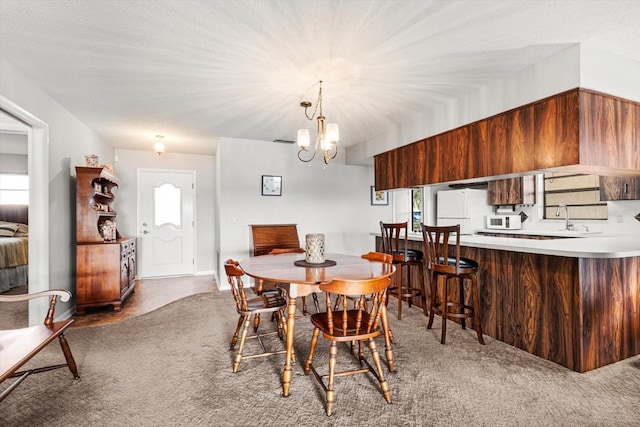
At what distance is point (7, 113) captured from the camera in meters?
2.72

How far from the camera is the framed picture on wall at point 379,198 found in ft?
20.3

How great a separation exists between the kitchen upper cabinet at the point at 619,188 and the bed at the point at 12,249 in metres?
8.24

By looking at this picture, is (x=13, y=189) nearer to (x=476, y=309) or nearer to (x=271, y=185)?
(x=271, y=185)

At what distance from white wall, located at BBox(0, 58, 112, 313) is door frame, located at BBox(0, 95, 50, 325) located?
0.15m

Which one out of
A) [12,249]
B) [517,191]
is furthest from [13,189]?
[517,191]

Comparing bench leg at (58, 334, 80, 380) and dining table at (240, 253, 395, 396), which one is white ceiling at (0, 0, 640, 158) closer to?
dining table at (240, 253, 395, 396)

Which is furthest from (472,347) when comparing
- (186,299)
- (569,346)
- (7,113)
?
(7,113)

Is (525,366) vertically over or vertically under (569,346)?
under

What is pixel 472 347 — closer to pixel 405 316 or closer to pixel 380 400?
pixel 405 316

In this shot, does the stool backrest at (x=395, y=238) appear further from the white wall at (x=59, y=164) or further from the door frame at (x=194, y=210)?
the door frame at (x=194, y=210)

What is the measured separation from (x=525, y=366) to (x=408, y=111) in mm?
2830

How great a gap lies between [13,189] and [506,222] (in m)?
8.62

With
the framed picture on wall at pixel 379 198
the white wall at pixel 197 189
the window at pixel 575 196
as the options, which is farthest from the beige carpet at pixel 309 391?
the framed picture on wall at pixel 379 198

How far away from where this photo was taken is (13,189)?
570 cm
